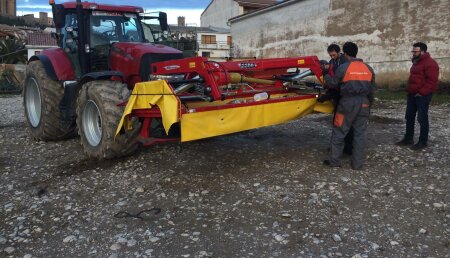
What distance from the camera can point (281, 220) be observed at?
14.1 feet

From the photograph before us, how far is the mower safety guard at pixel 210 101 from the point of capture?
4957mm

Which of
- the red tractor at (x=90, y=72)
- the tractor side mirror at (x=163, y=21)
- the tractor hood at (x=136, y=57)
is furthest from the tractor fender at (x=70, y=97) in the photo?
the tractor side mirror at (x=163, y=21)

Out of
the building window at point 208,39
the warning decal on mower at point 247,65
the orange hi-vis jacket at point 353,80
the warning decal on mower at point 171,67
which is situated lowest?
the orange hi-vis jacket at point 353,80

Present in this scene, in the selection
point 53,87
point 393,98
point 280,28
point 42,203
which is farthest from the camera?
point 280,28

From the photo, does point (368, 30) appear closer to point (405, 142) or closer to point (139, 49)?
point (405, 142)

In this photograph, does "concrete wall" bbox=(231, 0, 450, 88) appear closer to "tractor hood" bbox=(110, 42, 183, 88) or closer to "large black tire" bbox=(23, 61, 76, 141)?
"tractor hood" bbox=(110, 42, 183, 88)

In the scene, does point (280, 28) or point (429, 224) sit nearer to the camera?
point (429, 224)

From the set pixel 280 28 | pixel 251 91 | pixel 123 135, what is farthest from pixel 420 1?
pixel 123 135

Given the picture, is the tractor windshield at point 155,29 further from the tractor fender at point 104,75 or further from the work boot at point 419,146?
the work boot at point 419,146

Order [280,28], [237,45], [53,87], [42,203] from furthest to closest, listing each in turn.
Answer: [237,45] → [280,28] → [53,87] → [42,203]

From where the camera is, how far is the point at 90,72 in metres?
7.00

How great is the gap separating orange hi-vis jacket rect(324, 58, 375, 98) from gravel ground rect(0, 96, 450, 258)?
3.25 feet

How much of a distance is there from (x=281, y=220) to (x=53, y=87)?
4.96m

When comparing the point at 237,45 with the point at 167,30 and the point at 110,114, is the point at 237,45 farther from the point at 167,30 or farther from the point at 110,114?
the point at 110,114
